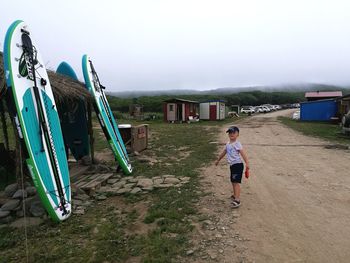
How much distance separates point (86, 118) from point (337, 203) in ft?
24.0

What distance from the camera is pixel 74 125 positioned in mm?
9609

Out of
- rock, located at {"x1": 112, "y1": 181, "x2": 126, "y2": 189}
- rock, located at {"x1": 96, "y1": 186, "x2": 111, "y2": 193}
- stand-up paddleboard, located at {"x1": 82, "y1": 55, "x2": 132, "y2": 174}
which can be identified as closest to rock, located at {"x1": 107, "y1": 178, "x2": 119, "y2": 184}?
rock, located at {"x1": 112, "y1": 181, "x2": 126, "y2": 189}

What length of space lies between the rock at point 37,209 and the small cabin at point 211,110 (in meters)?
33.4

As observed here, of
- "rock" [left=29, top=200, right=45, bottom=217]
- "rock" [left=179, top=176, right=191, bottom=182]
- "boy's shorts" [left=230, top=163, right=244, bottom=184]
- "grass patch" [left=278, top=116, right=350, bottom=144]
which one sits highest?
"boy's shorts" [left=230, top=163, right=244, bottom=184]

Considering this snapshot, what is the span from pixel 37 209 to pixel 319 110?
32.6 m

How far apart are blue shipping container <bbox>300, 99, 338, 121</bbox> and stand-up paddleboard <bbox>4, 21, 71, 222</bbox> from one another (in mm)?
30959

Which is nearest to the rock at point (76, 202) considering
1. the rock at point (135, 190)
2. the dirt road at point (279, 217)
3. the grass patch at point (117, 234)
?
the grass patch at point (117, 234)

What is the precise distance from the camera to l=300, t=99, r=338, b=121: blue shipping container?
30.9 meters

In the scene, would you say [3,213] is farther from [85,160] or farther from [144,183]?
[85,160]

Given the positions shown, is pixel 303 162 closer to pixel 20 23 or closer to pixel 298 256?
pixel 298 256

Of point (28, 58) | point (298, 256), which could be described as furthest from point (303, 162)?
point (28, 58)

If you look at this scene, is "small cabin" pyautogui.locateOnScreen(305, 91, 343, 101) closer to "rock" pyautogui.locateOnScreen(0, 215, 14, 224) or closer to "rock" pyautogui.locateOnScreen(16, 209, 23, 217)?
"rock" pyautogui.locateOnScreen(16, 209, 23, 217)

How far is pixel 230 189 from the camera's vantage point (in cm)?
646

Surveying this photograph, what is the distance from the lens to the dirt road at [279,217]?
12.2ft
